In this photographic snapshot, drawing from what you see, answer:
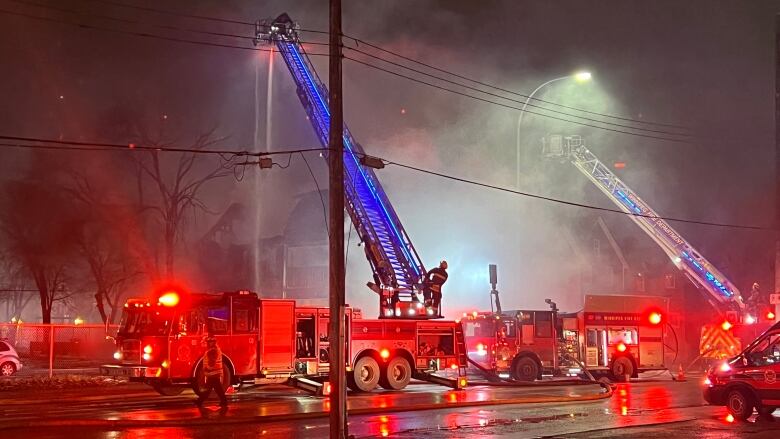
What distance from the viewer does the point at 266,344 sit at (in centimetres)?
1631

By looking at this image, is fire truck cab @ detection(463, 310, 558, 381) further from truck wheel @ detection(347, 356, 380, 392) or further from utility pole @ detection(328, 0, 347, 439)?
utility pole @ detection(328, 0, 347, 439)

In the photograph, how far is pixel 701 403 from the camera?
15.7 m

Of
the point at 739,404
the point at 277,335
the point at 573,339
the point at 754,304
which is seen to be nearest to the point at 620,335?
the point at 573,339

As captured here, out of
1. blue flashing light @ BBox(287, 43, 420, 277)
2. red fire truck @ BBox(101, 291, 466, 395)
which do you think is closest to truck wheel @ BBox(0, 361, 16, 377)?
red fire truck @ BBox(101, 291, 466, 395)

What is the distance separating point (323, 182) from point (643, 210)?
66.9 feet

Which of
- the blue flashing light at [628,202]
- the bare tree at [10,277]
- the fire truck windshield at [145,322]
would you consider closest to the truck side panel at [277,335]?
the fire truck windshield at [145,322]

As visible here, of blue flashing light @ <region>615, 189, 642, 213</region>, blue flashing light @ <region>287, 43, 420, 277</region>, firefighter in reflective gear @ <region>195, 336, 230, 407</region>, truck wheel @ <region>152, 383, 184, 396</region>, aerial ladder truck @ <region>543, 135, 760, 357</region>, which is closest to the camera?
firefighter in reflective gear @ <region>195, 336, 230, 407</region>

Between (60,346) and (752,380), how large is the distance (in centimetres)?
2300

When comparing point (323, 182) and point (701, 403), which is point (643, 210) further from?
point (323, 182)

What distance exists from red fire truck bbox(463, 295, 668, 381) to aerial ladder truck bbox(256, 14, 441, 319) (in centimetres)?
227

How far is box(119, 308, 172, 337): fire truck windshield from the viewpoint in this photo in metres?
15.2

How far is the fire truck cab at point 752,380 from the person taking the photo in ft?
41.8

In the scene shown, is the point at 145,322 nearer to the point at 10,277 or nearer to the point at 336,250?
the point at 336,250

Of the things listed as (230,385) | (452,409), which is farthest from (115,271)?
(452,409)
